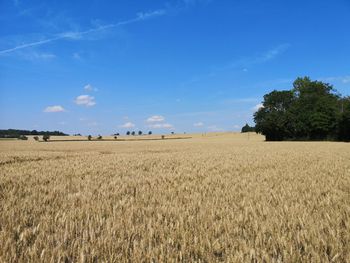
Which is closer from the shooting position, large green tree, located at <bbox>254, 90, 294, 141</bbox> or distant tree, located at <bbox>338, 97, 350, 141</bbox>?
distant tree, located at <bbox>338, 97, 350, 141</bbox>

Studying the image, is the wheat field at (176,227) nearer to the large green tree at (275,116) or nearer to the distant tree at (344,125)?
the distant tree at (344,125)

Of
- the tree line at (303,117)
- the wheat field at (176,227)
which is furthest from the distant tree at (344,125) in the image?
the wheat field at (176,227)

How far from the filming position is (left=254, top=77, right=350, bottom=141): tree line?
232 feet

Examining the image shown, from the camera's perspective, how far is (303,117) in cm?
7406

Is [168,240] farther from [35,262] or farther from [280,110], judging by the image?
[280,110]

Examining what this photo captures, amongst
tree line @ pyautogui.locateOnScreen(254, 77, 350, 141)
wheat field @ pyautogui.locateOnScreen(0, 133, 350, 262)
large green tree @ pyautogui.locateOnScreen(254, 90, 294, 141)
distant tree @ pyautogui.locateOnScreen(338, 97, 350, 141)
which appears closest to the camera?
wheat field @ pyautogui.locateOnScreen(0, 133, 350, 262)

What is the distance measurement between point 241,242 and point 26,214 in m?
3.25

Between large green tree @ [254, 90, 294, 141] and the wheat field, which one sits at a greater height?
large green tree @ [254, 90, 294, 141]

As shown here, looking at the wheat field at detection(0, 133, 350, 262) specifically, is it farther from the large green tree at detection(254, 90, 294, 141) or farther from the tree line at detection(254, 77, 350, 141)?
the large green tree at detection(254, 90, 294, 141)

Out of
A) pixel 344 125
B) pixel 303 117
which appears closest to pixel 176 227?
pixel 344 125

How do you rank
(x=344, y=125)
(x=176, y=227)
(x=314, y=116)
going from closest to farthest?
(x=176, y=227) < (x=344, y=125) < (x=314, y=116)

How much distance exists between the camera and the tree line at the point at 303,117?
70625 mm

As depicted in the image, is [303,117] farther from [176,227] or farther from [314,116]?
[176,227]

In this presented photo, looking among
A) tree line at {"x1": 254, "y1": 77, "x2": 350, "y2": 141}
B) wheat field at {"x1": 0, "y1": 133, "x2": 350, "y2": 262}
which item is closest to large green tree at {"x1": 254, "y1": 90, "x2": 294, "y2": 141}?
tree line at {"x1": 254, "y1": 77, "x2": 350, "y2": 141}
